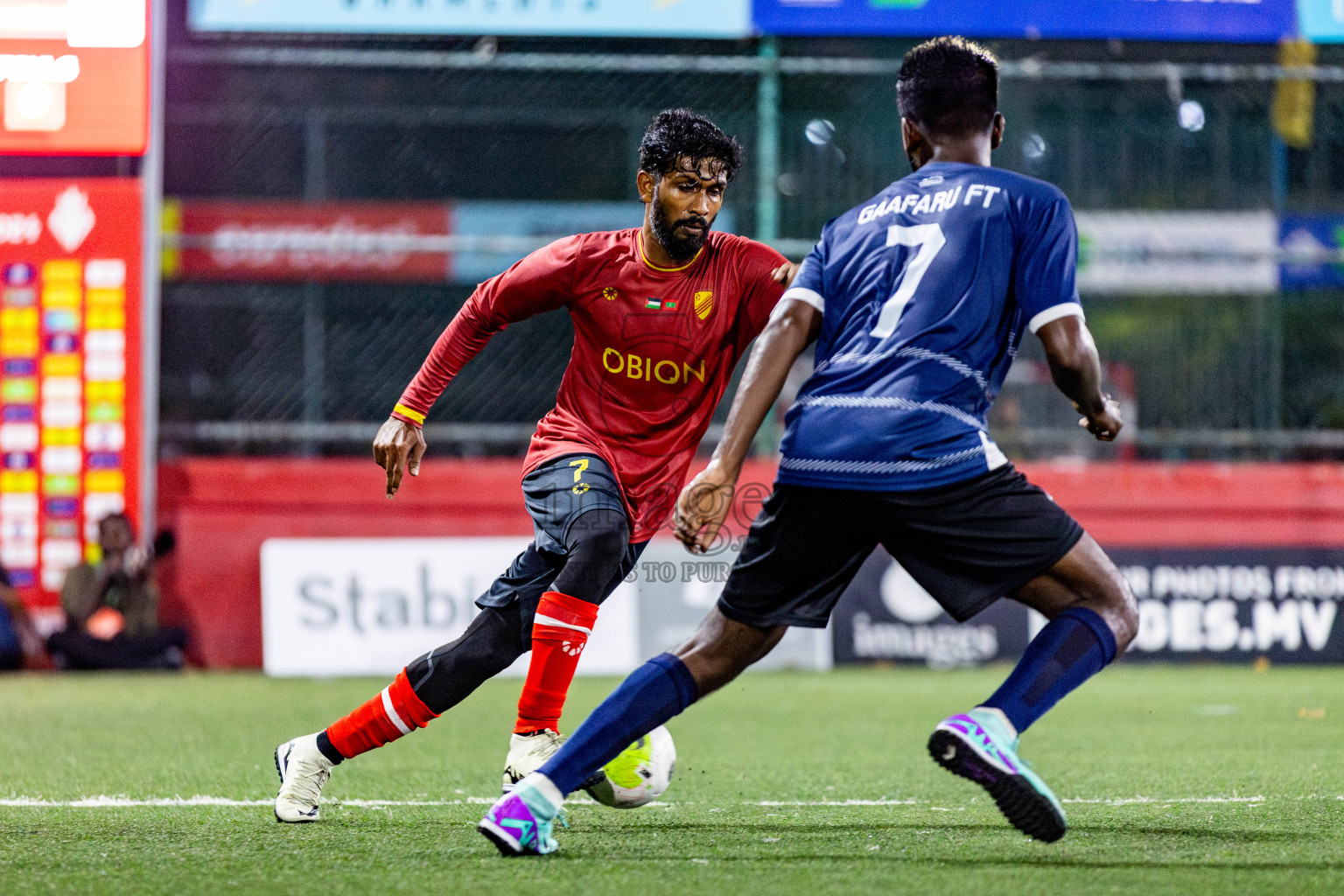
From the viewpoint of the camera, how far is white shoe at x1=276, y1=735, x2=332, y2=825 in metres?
4.52

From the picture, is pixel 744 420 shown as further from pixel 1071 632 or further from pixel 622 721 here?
pixel 1071 632

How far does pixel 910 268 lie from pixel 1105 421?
0.56 meters

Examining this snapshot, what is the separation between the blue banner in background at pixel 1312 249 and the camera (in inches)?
473

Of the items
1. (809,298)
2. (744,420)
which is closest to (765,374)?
(744,420)

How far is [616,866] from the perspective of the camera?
3738 mm

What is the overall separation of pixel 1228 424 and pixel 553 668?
28.9 feet

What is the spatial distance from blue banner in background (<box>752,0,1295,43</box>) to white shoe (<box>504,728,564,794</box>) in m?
8.08

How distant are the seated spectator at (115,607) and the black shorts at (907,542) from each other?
8.13 meters

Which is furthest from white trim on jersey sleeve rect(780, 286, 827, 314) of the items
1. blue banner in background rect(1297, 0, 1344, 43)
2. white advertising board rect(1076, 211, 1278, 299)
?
blue banner in background rect(1297, 0, 1344, 43)

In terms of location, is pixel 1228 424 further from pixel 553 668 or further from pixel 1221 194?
pixel 553 668

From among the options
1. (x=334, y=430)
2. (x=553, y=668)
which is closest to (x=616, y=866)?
(x=553, y=668)

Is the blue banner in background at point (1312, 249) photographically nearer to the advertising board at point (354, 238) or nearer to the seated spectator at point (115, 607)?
the advertising board at point (354, 238)

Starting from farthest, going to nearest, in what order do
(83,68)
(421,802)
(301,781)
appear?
(83,68), (421,802), (301,781)

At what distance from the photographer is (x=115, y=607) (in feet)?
36.1
